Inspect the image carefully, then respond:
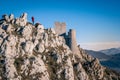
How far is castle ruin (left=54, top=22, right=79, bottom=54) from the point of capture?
183375mm

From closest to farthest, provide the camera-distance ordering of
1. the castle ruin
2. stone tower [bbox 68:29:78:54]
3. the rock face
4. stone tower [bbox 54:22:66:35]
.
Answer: the rock face, stone tower [bbox 68:29:78:54], the castle ruin, stone tower [bbox 54:22:66:35]

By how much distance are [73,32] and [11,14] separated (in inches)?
1961

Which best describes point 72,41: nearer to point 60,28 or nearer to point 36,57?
point 60,28

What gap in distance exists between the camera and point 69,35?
18625 centimetres

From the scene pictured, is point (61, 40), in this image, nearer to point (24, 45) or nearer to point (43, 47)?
point (43, 47)

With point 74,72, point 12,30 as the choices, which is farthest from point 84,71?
point 12,30

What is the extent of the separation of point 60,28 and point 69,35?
1035cm

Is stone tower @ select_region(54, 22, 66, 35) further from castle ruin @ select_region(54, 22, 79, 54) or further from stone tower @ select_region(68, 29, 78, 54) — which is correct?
stone tower @ select_region(68, 29, 78, 54)

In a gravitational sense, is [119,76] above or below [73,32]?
below

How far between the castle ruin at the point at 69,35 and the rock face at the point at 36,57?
24.2 feet

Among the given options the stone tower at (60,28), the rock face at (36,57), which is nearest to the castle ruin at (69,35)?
the stone tower at (60,28)

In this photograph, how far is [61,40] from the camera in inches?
7077

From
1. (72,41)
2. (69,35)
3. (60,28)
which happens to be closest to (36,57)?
(72,41)

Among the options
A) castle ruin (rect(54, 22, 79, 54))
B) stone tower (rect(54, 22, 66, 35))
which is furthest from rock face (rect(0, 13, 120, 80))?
stone tower (rect(54, 22, 66, 35))
